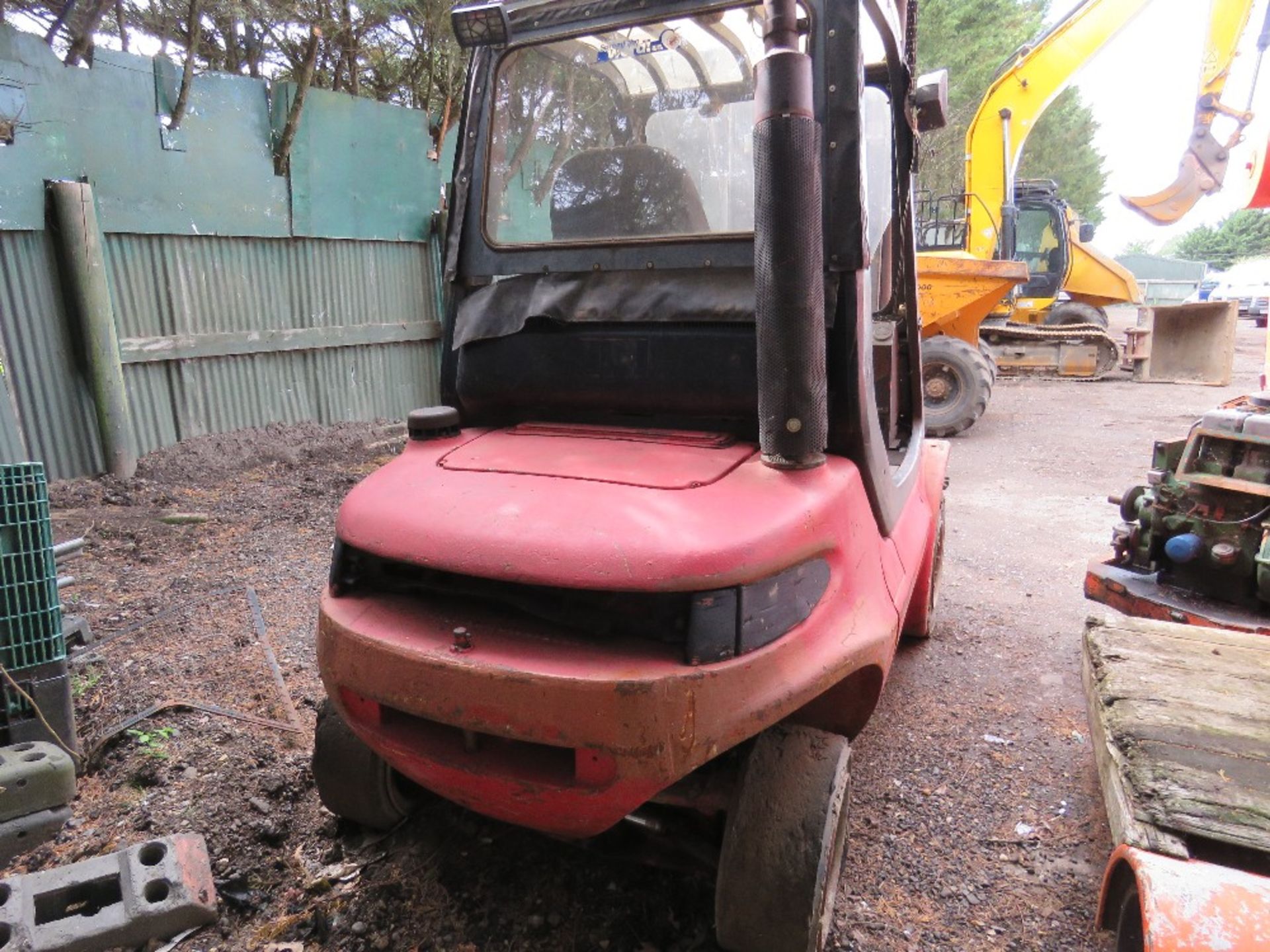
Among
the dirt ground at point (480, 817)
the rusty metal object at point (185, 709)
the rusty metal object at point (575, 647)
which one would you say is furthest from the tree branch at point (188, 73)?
the rusty metal object at point (575, 647)

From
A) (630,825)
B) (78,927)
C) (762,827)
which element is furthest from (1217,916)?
(78,927)

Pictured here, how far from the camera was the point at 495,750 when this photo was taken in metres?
1.75

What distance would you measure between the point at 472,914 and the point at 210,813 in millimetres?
980

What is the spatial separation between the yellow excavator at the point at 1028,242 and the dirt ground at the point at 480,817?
13.5 feet

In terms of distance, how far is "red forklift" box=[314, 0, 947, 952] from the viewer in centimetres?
165

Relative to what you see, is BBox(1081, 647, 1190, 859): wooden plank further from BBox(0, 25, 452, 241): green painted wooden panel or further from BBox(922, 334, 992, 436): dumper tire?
BBox(922, 334, 992, 436): dumper tire

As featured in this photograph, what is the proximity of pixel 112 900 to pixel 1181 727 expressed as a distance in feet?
9.59

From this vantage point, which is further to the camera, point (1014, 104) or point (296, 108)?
point (1014, 104)

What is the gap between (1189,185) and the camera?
11750 millimetres

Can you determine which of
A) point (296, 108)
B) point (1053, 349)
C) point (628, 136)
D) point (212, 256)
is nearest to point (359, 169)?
point (296, 108)

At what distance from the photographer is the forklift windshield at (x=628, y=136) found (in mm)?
2436

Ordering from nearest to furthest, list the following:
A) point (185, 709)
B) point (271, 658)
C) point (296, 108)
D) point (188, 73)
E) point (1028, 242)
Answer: point (185, 709) < point (271, 658) < point (188, 73) < point (296, 108) < point (1028, 242)

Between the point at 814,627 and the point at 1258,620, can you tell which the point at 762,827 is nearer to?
the point at 814,627

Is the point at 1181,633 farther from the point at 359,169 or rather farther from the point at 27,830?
the point at 359,169
